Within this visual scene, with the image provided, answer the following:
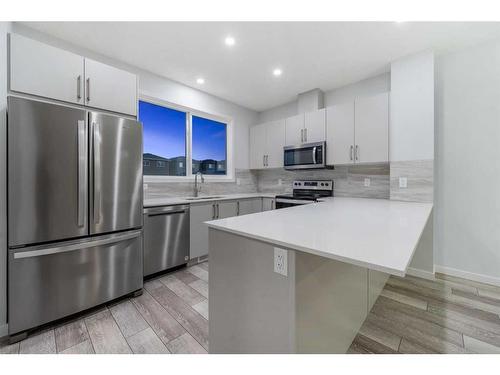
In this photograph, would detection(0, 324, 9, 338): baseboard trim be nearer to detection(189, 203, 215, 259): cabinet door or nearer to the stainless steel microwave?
detection(189, 203, 215, 259): cabinet door

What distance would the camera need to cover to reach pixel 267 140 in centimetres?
409

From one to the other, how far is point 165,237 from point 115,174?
98 cm

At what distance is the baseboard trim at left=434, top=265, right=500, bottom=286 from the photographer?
234 cm

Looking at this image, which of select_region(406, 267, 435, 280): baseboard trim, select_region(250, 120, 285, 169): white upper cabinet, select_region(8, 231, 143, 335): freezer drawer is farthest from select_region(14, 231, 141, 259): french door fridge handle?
select_region(406, 267, 435, 280): baseboard trim

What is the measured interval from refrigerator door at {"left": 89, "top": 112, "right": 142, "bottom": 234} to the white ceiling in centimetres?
96

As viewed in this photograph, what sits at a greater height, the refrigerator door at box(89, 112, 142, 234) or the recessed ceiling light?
the recessed ceiling light

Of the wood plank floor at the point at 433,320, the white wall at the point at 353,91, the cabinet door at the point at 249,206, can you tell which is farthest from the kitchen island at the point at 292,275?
the white wall at the point at 353,91

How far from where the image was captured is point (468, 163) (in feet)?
8.07

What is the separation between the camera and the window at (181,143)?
315 cm

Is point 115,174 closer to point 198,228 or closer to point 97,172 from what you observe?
point 97,172

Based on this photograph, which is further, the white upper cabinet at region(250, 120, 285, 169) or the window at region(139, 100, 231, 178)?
the white upper cabinet at region(250, 120, 285, 169)

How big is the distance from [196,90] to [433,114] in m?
3.20

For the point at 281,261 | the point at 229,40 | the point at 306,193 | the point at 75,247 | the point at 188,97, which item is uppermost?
the point at 229,40

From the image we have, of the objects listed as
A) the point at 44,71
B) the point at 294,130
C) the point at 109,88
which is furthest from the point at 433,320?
the point at 44,71
